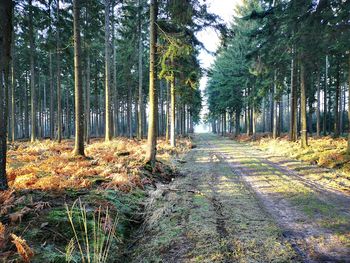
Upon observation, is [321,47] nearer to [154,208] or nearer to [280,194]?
[280,194]

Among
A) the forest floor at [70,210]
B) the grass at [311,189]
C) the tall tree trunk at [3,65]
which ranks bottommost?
the grass at [311,189]

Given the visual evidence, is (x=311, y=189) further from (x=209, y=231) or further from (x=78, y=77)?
(x=78, y=77)

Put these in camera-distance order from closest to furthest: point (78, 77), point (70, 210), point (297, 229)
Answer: point (297, 229) < point (70, 210) < point (78, 77)

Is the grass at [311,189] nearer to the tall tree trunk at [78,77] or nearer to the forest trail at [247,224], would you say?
the forest trail at [247,224]

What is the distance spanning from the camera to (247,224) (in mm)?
5320

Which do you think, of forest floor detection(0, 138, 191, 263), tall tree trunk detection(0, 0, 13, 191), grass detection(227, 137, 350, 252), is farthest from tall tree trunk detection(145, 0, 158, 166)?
tall tree trunk detection(0, 0, 13, 191)

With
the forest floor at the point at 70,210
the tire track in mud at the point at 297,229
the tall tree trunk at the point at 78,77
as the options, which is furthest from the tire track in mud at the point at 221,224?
the tall tree trunk at the point at 78,77

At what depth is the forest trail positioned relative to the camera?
4.16 meters

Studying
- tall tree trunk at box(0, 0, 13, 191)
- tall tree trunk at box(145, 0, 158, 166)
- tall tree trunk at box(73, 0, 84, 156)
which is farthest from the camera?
tall tree trunk at box(73, 0, 84, 156)

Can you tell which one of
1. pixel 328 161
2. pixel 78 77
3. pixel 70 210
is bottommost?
pixel 328 161

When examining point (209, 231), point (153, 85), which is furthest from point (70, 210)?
point (153, 85)

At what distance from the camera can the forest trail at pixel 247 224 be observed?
416cm

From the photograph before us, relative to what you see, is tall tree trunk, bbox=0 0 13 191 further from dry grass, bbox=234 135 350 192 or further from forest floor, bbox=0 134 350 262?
dry grass, bbox=234 135 350 192

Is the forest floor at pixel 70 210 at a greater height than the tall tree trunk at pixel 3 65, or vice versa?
the tall tree trunk at pixel 3 65
